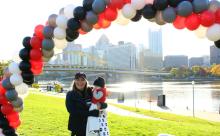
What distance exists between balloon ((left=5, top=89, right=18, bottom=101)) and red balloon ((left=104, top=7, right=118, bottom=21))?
1.87 metres

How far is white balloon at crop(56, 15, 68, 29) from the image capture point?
603 cm

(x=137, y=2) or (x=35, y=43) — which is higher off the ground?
(x=137, y=2)

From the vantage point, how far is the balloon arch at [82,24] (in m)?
5.25

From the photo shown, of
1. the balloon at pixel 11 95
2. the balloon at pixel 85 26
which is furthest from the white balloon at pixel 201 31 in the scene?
the balloon at pixel 11 95

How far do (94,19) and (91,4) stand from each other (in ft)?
0.74

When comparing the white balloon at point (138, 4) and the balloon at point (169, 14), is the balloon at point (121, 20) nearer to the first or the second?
the white balloon at point (138, 4)

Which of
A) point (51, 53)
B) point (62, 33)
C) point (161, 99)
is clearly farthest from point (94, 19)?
point (161, 99)

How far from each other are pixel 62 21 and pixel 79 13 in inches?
13.4

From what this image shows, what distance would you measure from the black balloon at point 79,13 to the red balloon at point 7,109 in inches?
70.5

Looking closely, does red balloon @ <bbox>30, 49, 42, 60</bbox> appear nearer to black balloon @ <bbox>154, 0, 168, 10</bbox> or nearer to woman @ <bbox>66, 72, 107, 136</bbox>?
woman @ <bbox>66, 72, 107, 136</bbox>

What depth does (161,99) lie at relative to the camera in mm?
27312

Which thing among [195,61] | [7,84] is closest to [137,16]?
[7,84]

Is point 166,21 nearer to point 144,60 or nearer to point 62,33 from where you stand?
point 62,33

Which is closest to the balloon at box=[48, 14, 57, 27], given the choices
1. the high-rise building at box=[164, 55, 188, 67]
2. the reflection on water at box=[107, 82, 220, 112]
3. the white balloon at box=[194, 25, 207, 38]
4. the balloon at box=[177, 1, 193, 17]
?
the balloon at box=[177, 1, 193, 17]
